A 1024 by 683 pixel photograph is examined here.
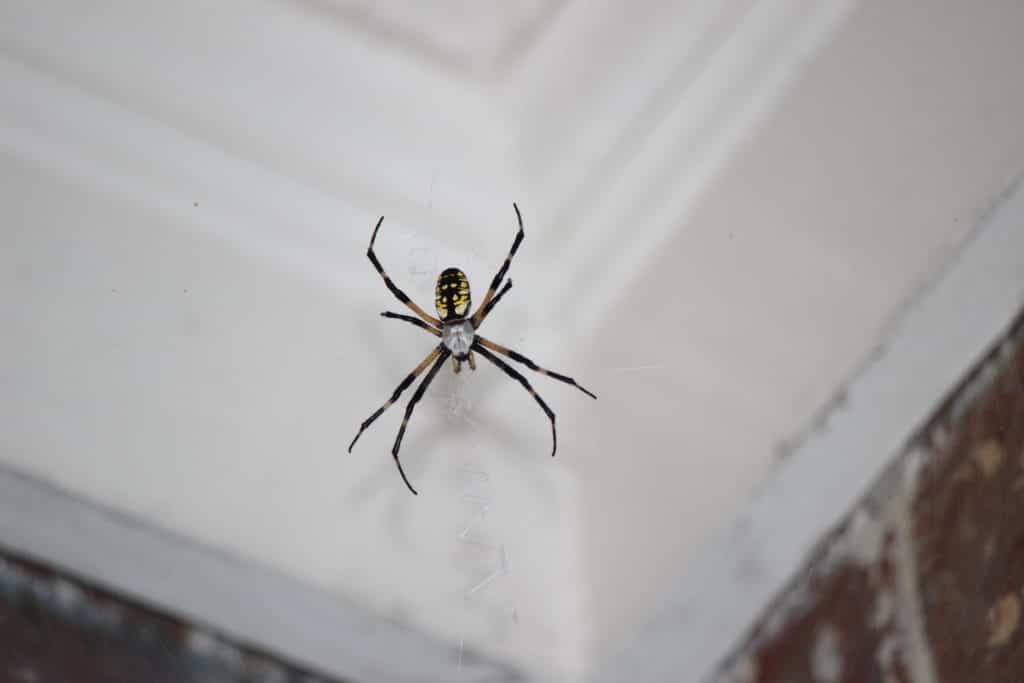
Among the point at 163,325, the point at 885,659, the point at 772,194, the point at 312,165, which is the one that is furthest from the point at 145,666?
the point at 772,194

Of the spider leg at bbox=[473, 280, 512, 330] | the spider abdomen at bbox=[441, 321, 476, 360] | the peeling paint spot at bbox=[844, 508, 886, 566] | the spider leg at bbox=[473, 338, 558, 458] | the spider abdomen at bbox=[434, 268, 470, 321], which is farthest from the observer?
the spider abdomen at bbox=[441, 321, 476, 360]

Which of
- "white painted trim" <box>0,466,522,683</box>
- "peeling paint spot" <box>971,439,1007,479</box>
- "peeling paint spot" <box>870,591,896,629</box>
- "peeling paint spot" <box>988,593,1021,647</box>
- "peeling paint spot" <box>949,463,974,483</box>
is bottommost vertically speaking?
"white painted trim" <box>0,466,522,683</box>

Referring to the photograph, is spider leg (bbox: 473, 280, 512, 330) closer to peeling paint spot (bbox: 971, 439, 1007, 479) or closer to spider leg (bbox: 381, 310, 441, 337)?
spider leg (bbox: 381, 310, 441, 337)

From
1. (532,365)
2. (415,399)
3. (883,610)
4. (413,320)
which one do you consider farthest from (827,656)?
(413,320)

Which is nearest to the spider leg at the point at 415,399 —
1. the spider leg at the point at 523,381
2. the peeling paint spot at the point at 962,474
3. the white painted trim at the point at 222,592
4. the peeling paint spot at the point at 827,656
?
the spider leg at the point at 523,381

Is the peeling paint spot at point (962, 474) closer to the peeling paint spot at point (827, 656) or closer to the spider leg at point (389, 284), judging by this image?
the peeling paint spot at point (827, 656)

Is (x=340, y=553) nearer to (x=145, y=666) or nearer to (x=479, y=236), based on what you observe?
(x=145, y=666)

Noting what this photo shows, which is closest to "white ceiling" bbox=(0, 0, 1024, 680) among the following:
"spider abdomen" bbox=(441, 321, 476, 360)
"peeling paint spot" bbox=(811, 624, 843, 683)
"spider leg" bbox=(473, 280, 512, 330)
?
"spider leg" bbox=(473, 280, 512, 330)
